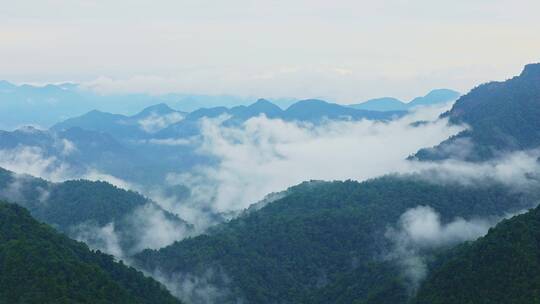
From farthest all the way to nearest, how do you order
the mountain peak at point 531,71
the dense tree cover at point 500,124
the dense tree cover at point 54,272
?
the mountain peak at point 531,71 < the dense tree cover at point 500,124 < the dense tree cover at point 54,272

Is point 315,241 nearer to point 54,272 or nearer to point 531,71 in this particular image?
point 54,272

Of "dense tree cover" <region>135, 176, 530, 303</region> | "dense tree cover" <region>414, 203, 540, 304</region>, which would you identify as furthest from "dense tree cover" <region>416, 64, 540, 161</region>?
"dense tree cover" <region>414, 203, 540, 304</region>

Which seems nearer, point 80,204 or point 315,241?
point 315,241

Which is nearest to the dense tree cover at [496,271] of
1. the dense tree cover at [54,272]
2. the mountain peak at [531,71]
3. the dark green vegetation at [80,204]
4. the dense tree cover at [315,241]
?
the dense tree cover at [315,241]

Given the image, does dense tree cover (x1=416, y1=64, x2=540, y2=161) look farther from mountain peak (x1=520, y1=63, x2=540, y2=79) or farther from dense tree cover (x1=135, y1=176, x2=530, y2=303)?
dense tree cover (x1=135, y1=176, x2=530, y2=303)

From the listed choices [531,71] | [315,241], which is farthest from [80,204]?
[531,71]

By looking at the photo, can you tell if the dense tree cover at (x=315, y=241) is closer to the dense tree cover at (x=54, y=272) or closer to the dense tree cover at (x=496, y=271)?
the dense tree cover at (x=496, y=271)
